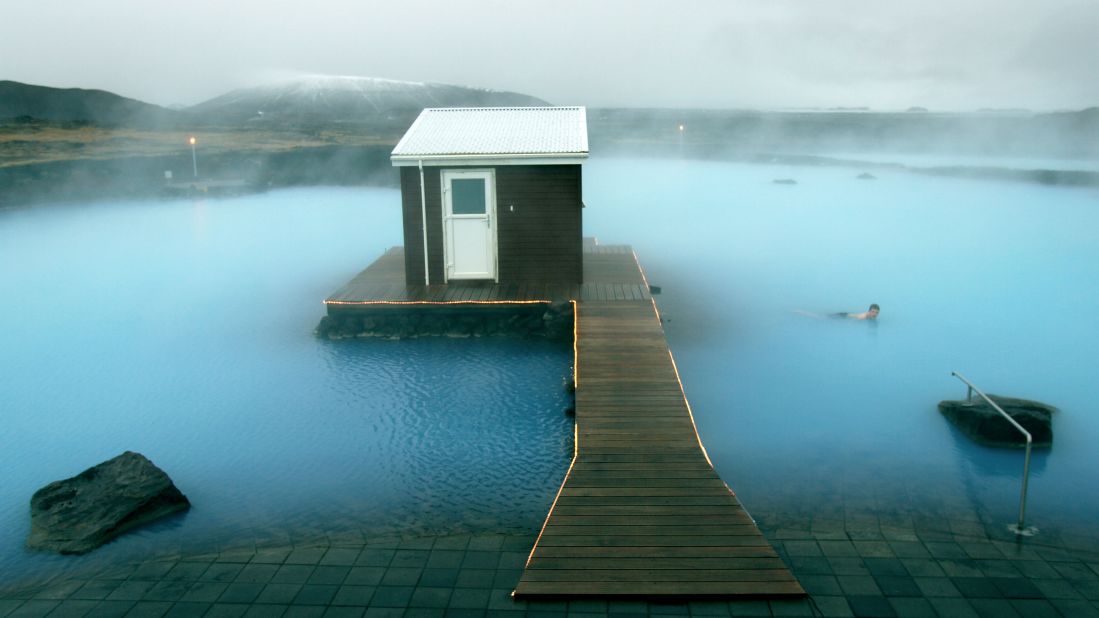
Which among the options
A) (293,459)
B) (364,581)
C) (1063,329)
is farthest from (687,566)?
(1063,329)

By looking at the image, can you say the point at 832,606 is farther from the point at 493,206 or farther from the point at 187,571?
the point at 493,206

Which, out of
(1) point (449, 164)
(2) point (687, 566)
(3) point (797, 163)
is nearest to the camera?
(2) point (687, 566)

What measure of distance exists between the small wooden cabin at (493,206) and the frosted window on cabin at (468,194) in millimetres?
15

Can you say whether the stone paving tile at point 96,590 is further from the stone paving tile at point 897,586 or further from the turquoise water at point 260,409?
the stone paving tile at point 897,586

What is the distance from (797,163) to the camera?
148 feet

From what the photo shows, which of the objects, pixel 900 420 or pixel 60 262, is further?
pixel 60 262

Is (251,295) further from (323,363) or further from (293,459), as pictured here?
(293,459)

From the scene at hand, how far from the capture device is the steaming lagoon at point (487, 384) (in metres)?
7.12

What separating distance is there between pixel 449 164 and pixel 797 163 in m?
36.9

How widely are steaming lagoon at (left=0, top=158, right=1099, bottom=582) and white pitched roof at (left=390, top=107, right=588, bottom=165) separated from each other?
9.20 ft

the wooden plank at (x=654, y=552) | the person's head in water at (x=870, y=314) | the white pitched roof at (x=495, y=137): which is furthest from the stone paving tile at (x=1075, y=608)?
the person's head in water at (x=870, y=314)

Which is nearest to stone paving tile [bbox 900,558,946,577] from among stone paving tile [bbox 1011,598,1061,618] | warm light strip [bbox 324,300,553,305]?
stone paving tile [bbox 1011,598,1061,618]

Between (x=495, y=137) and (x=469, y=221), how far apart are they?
4.82 feet

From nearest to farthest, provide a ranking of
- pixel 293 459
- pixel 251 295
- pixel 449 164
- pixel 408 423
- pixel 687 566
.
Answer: pixel 687 566, pixel 293 459, pixel 408 423, pixel 449 164, pixel 251 295
